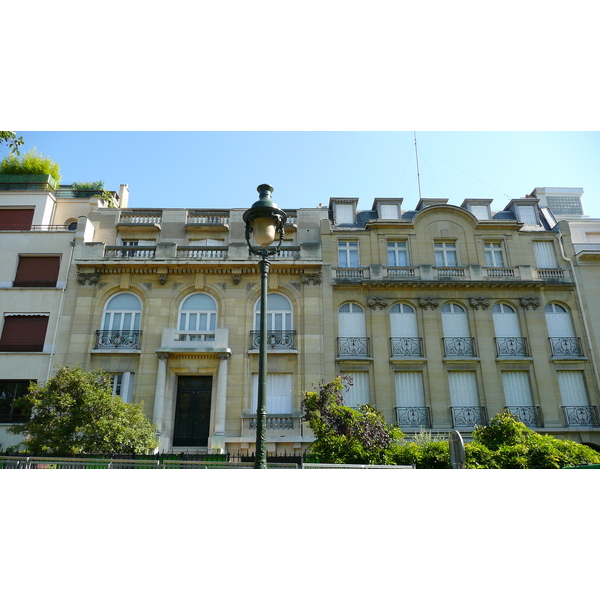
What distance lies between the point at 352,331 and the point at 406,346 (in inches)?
90.7

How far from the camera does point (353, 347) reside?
19.1 m

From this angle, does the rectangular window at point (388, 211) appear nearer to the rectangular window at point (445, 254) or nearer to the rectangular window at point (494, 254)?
the rectangular window at point (445, 254)

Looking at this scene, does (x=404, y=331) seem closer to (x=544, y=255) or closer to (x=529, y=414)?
(x=529, y=414)

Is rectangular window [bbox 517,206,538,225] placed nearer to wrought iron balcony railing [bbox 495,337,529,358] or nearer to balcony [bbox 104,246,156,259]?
wrought iron balcony railing [bbox 495,337,529,358]

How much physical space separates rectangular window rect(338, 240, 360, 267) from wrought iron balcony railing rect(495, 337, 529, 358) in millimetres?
6919

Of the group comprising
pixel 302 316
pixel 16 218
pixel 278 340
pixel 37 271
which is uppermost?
pixel 16 218

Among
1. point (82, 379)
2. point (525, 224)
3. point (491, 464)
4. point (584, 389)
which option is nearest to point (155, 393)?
point (82, 379)

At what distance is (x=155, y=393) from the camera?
17719 millimetres

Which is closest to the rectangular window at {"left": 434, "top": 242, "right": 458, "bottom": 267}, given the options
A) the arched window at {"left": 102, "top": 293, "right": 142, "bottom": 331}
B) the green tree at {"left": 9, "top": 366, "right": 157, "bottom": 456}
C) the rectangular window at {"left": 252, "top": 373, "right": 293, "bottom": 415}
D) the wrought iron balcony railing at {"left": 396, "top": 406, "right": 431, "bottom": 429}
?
the wrought iron balcony railing at {"left": 396, "top": 406, "right": 431, "bottom": 429}

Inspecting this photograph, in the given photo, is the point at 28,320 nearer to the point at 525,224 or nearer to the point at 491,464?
the point at 491,464

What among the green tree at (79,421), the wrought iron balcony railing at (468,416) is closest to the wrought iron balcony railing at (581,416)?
the wrought iron balcony railing at (468,416)

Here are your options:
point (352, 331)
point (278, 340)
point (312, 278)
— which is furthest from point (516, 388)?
point (278, 340)

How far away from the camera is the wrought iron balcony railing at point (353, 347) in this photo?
19.0 metres

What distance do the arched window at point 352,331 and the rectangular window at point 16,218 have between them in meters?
15.3
